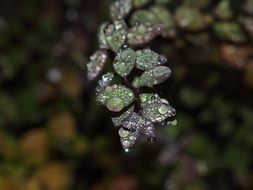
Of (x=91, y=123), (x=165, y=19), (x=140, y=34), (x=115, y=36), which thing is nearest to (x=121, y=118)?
(x=115, y=36)

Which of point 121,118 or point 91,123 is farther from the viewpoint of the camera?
point 91,123

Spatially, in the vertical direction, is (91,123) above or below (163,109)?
below

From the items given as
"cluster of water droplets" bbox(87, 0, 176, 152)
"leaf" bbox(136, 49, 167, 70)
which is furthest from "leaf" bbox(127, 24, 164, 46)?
"leaf" bbox(136, 49, 167, 70)

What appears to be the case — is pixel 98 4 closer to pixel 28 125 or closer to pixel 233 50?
pixel 28 125

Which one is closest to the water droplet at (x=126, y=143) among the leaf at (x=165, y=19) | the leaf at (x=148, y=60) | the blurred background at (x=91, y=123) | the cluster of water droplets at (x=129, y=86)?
the cluster of water droplets at (x=129, y=86)

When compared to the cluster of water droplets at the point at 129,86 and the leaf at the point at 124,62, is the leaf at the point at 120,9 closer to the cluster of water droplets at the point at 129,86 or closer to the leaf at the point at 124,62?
the cluster of water droplets at the point at 129,86

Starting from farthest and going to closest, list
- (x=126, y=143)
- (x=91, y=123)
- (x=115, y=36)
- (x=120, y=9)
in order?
(x=91, y=123) < (x=120, y=9) < (x=115, y=36) < (x=126, y=143)

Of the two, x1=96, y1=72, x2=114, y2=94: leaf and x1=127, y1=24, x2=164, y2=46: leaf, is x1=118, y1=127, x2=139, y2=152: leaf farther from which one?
x1=127, y1=24, x2=164, y2=46: leaf

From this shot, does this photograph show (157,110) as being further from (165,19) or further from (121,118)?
(165,19)

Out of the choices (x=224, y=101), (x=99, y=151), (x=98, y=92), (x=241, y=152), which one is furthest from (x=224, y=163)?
(x=98, y=92)
